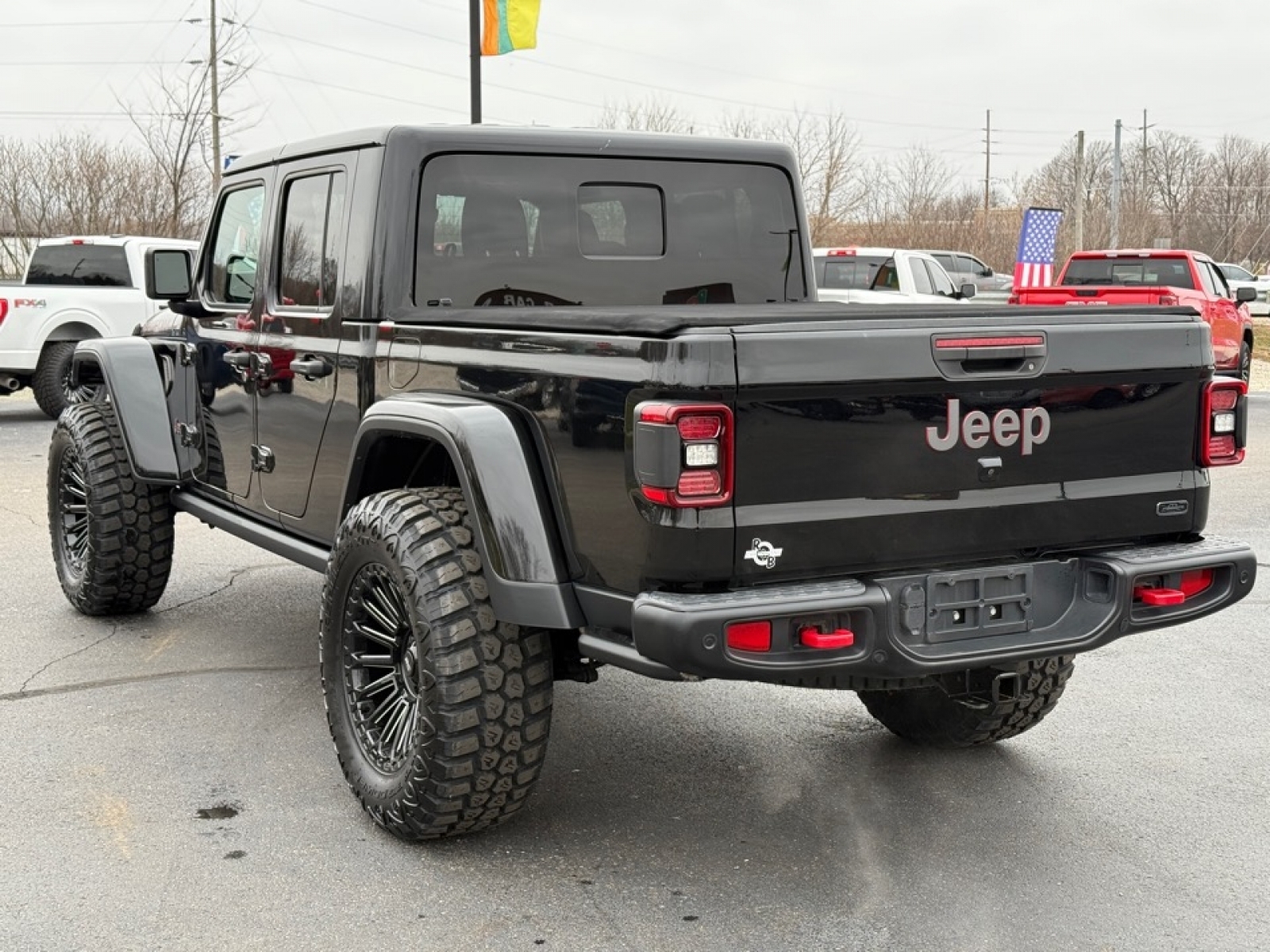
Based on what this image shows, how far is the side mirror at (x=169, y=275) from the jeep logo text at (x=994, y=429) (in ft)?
11.5

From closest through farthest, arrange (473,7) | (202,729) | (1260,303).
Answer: (202,729)
(473,7)
(1260,303)

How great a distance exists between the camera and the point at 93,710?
518cm

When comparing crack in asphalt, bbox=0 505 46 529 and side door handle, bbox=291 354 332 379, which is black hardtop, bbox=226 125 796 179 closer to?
side door handle, bbox=291 354 332 379

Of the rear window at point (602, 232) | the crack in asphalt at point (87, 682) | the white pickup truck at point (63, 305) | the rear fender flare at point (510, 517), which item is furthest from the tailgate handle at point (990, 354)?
the white pickup truck at point (63, 305)

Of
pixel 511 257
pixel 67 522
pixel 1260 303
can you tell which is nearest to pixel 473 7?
pixel 67 522

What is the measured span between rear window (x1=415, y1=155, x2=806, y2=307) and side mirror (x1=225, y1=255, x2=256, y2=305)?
106 centimetres

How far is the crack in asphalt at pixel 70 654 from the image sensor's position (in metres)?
5.46

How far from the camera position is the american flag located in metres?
21.0

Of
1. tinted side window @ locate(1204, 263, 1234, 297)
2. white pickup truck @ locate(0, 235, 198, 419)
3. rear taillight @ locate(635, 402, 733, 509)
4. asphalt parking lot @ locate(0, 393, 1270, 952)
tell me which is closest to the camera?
rear taillight @ locate(635, 402, 733, 509)

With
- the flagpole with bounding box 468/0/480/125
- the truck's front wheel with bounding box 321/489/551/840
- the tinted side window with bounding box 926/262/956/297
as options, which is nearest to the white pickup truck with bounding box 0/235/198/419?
the flagpole with bounding box 468/0/480/125

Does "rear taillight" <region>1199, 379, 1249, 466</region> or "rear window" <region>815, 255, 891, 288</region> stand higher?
"rear window" <region>815, 255, 891, 288</region>

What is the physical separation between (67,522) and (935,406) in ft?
14.9

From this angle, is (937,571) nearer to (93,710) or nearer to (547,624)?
(547,624)

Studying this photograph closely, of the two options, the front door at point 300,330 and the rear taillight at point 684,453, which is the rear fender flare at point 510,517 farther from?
the front door at point 300,330
